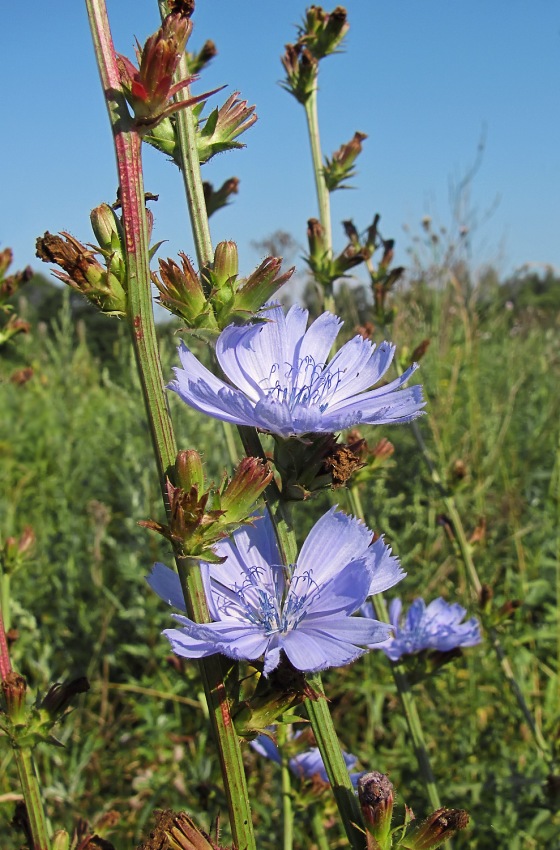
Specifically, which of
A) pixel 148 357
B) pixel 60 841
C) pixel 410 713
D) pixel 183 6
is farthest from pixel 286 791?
pixel 183 6

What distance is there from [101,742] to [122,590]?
1.21 m

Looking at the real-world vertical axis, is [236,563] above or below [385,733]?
above

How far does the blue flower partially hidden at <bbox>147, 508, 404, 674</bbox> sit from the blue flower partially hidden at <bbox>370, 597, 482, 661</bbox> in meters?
0.77

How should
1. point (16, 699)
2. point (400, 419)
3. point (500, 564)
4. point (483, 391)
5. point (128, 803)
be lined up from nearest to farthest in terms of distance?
point (400, 419), point (16, 699), point (128, 803), point (500, 564), point (483, 391)

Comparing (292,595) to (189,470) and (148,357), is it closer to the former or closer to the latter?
(189,470)

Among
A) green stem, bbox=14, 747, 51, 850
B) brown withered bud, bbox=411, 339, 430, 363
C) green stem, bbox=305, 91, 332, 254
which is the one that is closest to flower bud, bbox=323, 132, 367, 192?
green stem, bbox=305, 91, 332, 254

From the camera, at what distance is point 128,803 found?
2.66m

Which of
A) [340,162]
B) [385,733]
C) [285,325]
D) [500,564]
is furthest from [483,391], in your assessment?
[285,325]

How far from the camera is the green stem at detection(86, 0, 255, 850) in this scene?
867mm

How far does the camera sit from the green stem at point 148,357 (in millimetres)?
867

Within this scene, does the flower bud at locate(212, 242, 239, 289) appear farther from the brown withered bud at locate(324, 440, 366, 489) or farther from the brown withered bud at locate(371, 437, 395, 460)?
the brown withered bud at locate(371, 437, 395, 460)

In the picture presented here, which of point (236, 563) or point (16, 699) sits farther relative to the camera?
point (16, 699)

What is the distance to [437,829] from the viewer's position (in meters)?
0.94

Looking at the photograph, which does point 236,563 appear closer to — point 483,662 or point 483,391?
point 483,662
